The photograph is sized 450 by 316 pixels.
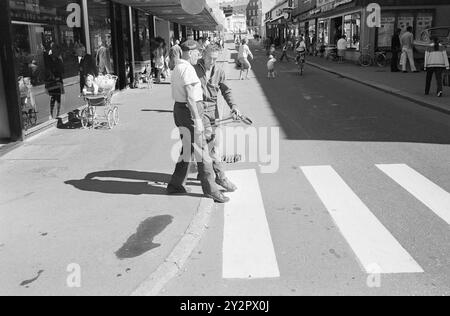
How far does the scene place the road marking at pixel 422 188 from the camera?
608 cm

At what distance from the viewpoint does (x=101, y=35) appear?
663 inches

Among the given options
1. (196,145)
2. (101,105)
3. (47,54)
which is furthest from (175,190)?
(47,54)

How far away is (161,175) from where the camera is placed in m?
7.59

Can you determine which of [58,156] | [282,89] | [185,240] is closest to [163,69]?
[282,89]

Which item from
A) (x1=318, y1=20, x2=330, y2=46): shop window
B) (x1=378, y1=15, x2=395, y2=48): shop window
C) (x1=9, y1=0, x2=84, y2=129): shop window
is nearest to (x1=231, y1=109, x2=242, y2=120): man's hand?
(x1=9, y1=0, x2=84, y2=129): shop window

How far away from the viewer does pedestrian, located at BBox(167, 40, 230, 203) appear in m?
6.08

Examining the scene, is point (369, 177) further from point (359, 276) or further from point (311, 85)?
point (311, 85)

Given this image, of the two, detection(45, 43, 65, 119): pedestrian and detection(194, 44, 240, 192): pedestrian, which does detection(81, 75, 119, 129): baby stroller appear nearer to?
detection(45, 43, 65, 119): pedestrian

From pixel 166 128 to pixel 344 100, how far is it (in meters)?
6.82

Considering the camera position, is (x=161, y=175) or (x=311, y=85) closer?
(x=161, y=175)

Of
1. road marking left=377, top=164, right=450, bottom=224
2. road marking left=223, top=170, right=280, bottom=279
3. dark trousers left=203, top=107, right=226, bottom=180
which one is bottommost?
road marking left=223, top=170, right=280, bottom=279

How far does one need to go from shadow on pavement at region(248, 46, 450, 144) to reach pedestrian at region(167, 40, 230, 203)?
171 inches

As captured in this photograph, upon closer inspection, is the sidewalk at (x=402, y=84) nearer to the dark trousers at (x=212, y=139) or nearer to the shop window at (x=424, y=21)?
the shop window at (x=424, y=21)

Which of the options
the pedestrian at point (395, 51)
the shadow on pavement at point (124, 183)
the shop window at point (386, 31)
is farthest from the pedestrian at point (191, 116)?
the shop window at point (386, 31)
